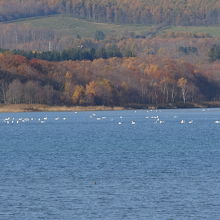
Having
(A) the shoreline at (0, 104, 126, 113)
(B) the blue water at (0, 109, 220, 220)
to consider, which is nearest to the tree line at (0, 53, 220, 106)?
(A) the shoreline at (0, 104, 126, 113)

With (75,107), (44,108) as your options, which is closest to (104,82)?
(75,107)

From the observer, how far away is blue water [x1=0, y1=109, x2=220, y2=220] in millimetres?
28281

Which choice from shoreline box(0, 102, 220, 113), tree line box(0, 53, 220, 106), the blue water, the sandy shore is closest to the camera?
the blue water

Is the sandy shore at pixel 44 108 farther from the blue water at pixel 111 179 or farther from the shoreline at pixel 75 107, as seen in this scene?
the blue water at pixel 111 179

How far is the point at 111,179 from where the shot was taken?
35094 mm

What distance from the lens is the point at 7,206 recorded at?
29.1 meters

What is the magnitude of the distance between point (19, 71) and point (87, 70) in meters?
18.2

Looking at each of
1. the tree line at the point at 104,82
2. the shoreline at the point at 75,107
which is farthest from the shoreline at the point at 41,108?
the tree line at the point at 104,82

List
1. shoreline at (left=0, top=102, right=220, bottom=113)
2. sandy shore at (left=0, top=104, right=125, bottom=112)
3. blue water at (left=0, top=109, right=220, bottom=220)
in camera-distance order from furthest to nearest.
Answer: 1. shoreline at (left=0, top=102, right=220, bottom=113)
2. sandy shore at (left=0, top=104, right=125, bottom=112)
3. blue water at (left=0, top=109, right=220, bottom=220)

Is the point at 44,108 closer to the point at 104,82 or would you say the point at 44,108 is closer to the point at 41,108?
the point at 41,108

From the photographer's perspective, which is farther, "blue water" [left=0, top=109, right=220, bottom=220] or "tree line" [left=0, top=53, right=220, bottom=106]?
"tree line" [left=0, top=53, right=220, bottom=106]

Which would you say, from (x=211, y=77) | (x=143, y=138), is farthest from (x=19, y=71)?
(x=143, y=138)

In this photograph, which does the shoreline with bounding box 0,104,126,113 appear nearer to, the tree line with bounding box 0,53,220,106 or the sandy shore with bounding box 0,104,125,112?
the sandy shore with bounding box 0,104,125,112

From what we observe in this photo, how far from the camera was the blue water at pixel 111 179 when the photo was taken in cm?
2828
